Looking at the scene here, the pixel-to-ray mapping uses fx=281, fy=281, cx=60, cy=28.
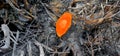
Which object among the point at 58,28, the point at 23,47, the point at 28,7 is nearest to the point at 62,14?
the point at 58,28

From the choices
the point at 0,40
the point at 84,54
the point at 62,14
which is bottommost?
the point at 84,54

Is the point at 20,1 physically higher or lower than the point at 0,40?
higher

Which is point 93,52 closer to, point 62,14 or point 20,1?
point 62,14

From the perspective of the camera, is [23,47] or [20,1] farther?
[20,1]

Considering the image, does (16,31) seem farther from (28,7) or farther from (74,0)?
(74,0)

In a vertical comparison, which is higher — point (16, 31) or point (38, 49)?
point (16, 31)

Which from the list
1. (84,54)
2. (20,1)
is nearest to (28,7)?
(20,1)
